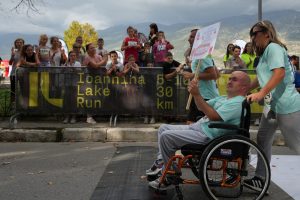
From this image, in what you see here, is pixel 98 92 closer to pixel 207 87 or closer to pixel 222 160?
pixel 207 87

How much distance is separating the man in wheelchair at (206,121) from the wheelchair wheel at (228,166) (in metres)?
0.18

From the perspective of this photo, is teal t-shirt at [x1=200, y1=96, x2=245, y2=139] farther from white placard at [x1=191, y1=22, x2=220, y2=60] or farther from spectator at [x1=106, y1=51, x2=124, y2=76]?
spectator at [x1=106, y1=51, x2=124, y2=76]

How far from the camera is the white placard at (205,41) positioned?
15.1ft

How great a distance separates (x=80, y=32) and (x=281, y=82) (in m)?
83.2

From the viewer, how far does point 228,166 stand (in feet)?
14.8

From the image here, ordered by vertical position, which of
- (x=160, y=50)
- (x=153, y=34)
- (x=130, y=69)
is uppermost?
(x=153, y=34)

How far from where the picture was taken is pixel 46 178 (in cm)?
551

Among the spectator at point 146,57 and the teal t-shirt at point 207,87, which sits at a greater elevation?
the spectator at point 146,57

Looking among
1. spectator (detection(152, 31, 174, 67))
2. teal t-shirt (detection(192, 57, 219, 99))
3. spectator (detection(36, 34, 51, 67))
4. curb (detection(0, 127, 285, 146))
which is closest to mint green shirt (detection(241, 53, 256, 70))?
spectator (detection(152, 31, 174, 67))

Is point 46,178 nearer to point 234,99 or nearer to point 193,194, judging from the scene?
point 193,194

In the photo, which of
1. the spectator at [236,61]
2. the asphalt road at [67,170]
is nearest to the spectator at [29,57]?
the asphalt road at [67,170]

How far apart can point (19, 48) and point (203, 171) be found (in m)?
7.28

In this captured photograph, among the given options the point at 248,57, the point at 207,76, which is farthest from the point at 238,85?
the point at 248,57

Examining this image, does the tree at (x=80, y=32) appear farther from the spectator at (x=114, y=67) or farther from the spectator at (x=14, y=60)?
the spectator at (x=114, y=67)
